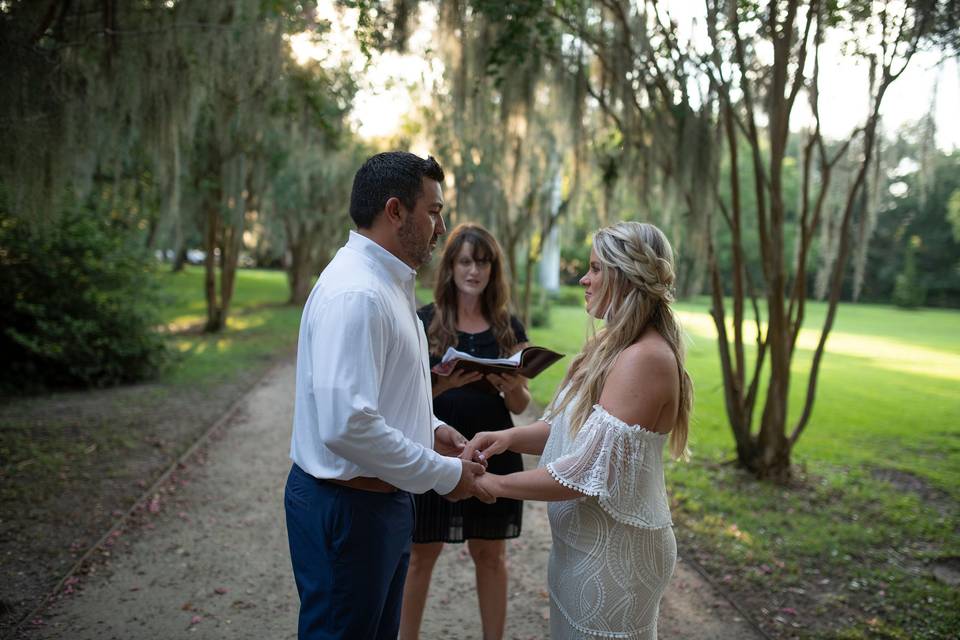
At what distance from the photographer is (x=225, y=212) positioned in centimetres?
1386

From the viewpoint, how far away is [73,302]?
8.79 meters

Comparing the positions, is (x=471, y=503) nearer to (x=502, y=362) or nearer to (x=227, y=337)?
(x=502, y=362)

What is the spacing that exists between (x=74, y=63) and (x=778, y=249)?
6.12 metres

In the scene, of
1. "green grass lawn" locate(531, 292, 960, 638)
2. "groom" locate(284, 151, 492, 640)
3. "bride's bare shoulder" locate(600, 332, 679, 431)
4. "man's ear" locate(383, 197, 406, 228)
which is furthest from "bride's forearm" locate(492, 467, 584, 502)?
"man's ear" locate(383, 197, 406, 228)

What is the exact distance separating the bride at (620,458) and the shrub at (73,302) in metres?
7.53

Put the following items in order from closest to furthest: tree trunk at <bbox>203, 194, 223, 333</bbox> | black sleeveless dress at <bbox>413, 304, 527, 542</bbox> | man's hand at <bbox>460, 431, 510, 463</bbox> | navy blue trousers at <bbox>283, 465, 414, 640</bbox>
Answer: navy blue trousers at <bbox>283, 465, 414, 640</bbox> < man's hand at <bbox>460, 431, 510, 463</bbox> < black sleeveless dress at <bbox>413, 304, 527, 542</bbox> < tree trunk at <bbox>203, 194, 223, 333</bbox>

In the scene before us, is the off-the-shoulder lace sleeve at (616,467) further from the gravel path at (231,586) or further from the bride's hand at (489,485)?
the gravel path at (231,586)

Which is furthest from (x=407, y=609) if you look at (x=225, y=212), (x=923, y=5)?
(x=225, y=212)

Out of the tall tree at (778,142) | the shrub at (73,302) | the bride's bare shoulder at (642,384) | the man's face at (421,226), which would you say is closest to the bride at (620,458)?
the bride's bare shoulder at (642,384)

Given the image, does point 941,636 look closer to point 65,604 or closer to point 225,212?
point 65,604

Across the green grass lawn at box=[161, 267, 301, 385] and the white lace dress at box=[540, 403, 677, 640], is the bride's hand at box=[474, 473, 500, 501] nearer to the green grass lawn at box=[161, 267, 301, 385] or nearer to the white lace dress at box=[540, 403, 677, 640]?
the white lace dress at box=[540, 403, 677, 640]

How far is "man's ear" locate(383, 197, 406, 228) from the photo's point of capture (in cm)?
198

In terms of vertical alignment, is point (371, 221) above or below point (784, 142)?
below

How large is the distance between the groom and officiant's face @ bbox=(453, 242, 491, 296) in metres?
1.30
